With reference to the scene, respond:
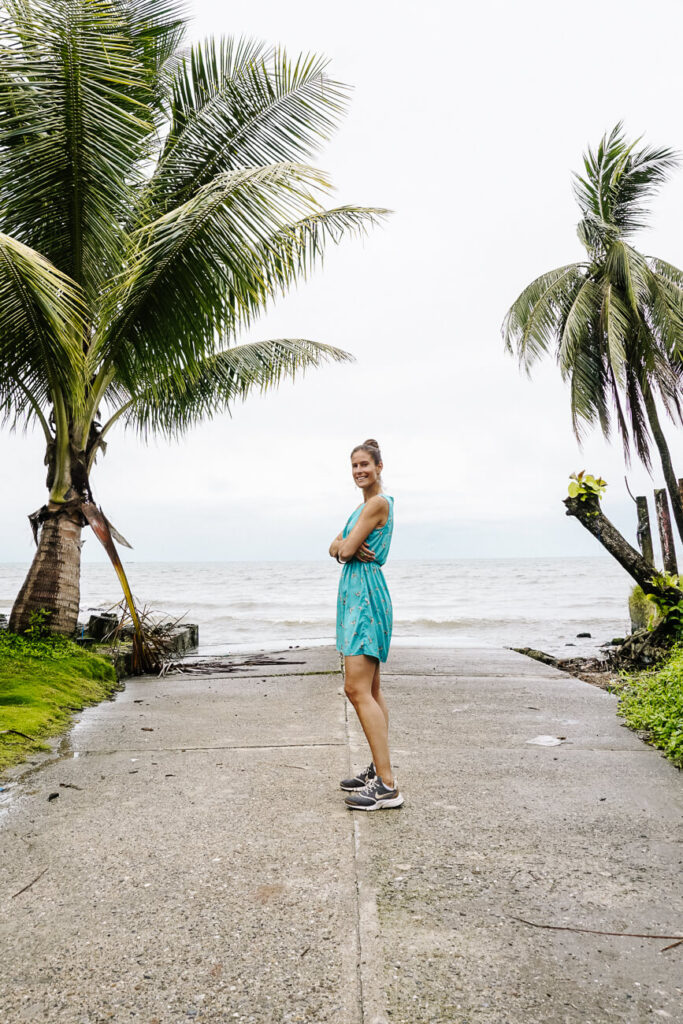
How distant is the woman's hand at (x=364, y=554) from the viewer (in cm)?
357

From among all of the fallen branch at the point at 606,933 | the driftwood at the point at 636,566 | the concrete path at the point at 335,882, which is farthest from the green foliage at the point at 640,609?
the fallen branch at the point at 606,933

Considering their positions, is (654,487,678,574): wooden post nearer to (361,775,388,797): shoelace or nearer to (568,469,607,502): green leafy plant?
(568,469,607,502): green leafy plant

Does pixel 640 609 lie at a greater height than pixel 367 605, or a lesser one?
lesser

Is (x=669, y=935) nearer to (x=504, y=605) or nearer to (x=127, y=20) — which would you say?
(x=127, y=20)

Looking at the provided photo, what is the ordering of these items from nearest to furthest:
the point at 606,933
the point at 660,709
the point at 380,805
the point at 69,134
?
the point at 606,933 < the point at 380,805 < the point at 660,709 < the point at 69,134

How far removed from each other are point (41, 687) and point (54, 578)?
1641mm

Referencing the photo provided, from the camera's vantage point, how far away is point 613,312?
1297cm

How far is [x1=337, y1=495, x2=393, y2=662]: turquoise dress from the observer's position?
11.6ft

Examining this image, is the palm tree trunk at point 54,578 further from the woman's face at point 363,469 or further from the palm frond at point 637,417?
the palm frond at point 637,417

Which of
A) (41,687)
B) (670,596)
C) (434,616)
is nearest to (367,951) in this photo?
(41,687)

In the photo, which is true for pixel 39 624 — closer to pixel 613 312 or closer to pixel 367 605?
pixel 367 605

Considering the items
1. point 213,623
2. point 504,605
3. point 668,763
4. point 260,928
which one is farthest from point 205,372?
point 504,605

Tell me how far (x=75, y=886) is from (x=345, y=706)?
125 inches

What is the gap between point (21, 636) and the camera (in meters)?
6.95
